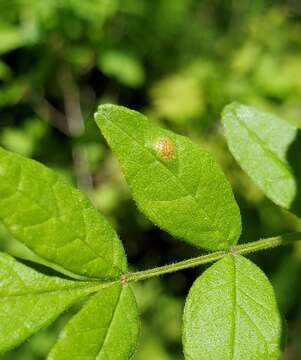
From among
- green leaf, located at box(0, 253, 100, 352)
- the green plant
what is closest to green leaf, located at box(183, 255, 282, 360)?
the green plant

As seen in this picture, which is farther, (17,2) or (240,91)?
(240,91)

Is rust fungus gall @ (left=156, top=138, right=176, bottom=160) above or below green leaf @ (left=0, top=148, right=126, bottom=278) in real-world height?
above

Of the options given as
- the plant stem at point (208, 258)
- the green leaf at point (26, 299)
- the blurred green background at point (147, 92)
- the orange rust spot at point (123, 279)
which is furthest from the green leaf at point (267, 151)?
the blurred green background at point (147, 92)

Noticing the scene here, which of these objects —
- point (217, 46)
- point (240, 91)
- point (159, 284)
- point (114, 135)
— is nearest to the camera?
point (114, 135)

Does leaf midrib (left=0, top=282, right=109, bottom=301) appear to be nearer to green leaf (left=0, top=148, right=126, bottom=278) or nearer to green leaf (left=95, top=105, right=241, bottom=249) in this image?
green leaf (left=0, top=148, right=126, bottom=278)

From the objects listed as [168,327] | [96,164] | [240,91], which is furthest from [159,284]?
[240,91]

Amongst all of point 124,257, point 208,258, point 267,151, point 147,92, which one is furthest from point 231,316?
point 147,92

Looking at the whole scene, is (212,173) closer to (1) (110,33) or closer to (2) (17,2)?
(2) (17,2)
